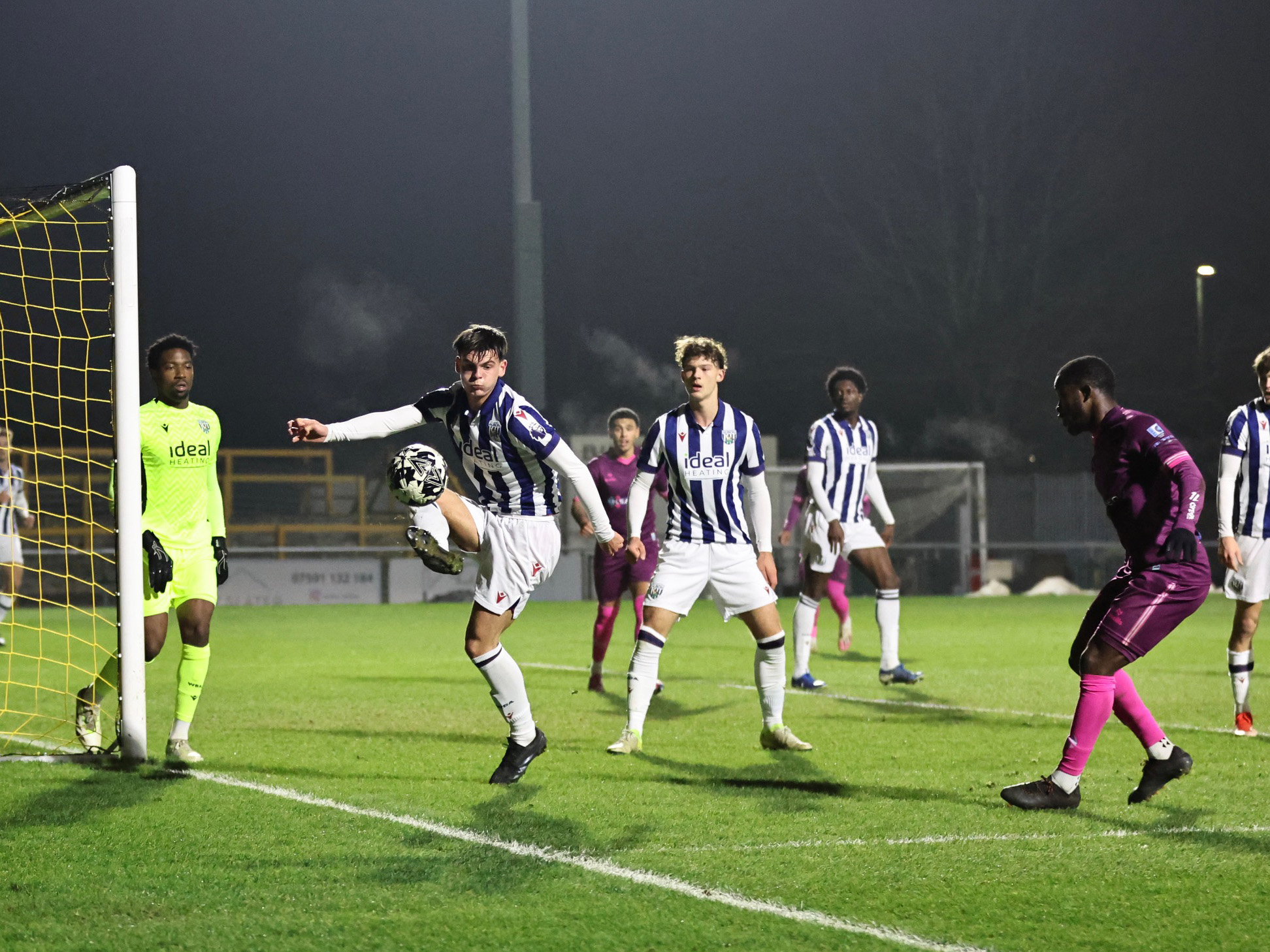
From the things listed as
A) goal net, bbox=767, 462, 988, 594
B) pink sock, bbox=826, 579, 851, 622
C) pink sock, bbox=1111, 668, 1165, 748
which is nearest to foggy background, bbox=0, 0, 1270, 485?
goal net, bbox=767, 462, 988, 594

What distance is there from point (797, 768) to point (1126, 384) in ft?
103

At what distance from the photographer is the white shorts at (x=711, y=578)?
22.7 feet

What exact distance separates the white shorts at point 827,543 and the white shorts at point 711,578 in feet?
10.6

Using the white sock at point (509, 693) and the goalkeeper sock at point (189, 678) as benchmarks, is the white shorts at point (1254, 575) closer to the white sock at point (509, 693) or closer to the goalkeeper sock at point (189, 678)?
the white sock at point (509, 693)

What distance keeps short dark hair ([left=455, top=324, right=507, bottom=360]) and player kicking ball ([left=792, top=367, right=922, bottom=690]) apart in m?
4.50

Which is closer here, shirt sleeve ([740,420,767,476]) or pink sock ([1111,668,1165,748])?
pink sock ([1111,668,1165,748])

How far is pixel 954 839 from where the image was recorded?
4.85 meters

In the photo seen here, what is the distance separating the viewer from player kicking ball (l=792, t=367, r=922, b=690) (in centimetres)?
1016

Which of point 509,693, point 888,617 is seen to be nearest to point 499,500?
point 509,693

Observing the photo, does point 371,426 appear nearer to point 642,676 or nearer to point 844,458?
point 642,676

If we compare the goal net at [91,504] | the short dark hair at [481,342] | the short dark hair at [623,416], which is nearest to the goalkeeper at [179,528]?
the goal net at [91,504]

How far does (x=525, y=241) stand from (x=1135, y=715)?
53.3 ft

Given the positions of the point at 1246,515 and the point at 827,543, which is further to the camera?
the point at 827,543

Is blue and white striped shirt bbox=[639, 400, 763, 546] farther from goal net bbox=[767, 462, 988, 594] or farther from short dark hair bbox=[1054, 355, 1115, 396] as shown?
goal net bbox=[767, 462, 988, 594]
